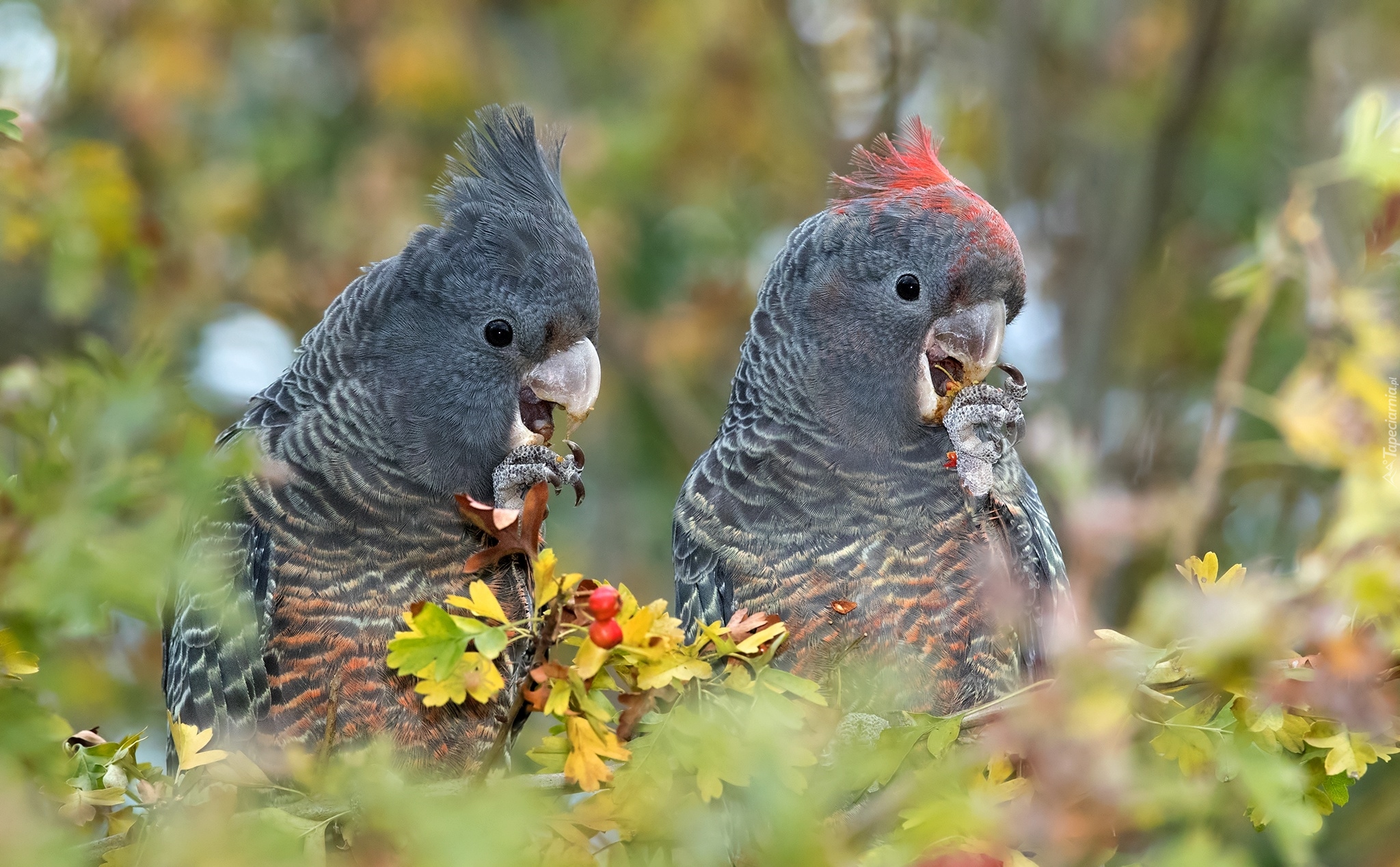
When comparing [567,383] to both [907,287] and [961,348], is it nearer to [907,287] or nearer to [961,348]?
[907,287]

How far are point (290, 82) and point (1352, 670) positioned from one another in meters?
9.47

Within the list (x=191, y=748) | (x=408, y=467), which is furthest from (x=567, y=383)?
(x=191, y=748)

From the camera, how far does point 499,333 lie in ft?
14.7

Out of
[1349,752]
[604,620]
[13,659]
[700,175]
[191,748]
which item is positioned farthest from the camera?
[700,175]

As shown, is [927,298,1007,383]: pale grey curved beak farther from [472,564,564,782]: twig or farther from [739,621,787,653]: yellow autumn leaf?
[472,564,564,782]: twig

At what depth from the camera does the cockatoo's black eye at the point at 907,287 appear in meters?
4.57

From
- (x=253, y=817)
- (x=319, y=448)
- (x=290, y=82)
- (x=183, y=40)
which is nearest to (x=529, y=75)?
(x=290, y=82)

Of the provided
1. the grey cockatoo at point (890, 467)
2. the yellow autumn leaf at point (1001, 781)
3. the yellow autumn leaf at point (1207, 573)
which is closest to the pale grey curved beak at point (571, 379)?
the grey cockatoo at point (890, 467)

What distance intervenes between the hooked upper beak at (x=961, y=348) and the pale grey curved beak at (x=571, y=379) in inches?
45.5

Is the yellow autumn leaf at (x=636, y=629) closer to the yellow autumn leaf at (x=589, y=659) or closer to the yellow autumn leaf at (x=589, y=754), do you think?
the yellow autumn leaf at (x=589, y=659)

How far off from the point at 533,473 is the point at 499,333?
0.54m

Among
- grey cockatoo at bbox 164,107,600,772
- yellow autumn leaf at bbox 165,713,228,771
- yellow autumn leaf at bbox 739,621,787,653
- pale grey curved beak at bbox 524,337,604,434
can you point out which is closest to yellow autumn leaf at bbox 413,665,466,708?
yellow autumn leaf at bbox 165,713,228,771

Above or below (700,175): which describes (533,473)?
below

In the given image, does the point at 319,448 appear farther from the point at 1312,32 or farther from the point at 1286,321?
the point at 1312,32
